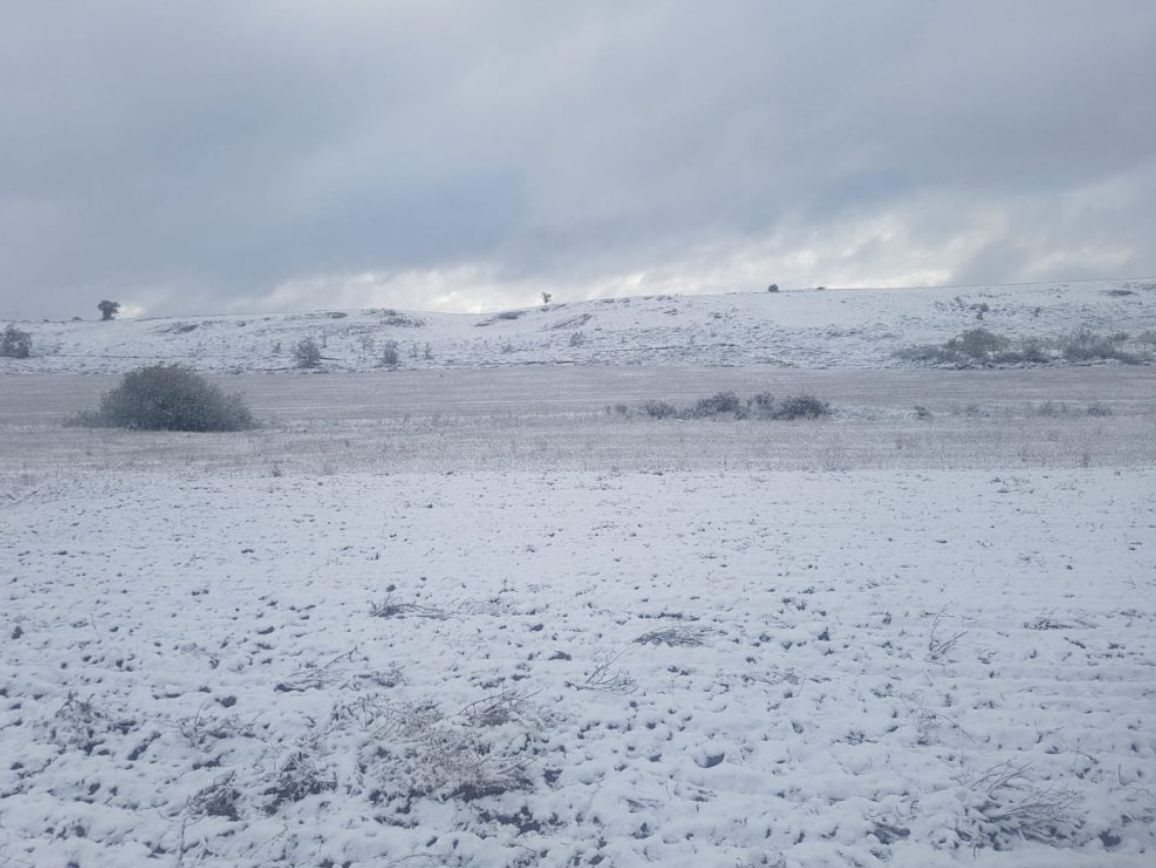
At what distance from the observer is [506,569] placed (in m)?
9.48

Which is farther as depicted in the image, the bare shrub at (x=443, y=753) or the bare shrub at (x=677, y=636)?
the bare shrub at (x=677, y=636)

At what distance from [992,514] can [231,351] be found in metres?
68.8

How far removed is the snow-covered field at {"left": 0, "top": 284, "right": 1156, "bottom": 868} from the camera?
5043 mm

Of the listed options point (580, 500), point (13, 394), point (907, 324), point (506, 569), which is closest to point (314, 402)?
point (13, 394)

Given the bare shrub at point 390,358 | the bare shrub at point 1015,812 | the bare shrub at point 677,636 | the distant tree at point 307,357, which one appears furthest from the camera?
the distant tree at point 307,357

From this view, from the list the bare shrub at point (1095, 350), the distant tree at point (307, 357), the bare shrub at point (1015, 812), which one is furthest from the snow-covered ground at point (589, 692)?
the distant tree at point (307, 357)

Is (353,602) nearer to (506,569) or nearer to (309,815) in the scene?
(506,569)

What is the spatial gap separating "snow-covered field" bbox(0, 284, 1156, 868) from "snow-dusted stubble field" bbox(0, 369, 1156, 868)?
29mm

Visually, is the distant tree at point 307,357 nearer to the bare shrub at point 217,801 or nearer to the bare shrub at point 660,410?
the bare shrub at point 660,410

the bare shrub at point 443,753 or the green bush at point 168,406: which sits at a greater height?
the green bush at point 168,406

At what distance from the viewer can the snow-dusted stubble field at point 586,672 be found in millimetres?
5039

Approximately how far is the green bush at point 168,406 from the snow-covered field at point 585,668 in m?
10.3

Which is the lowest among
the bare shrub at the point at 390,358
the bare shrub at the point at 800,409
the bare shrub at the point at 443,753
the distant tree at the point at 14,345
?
the bare shrub at the point at 443,753

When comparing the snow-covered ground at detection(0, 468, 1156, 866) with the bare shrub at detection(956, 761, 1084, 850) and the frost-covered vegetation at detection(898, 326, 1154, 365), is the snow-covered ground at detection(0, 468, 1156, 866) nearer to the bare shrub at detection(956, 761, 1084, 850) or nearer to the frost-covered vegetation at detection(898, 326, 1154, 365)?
the bare shrub at detection(956, 761, 1084, 850)
